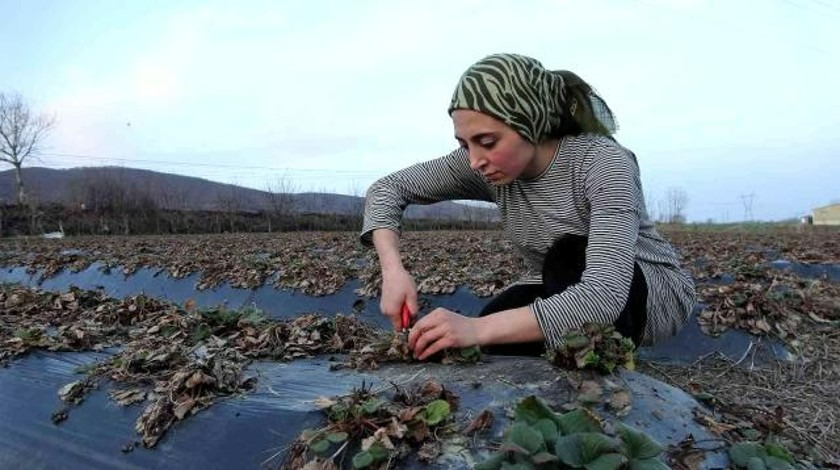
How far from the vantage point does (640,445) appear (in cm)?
150

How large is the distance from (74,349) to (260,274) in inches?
227

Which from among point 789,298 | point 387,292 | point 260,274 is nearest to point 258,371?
point 387,292

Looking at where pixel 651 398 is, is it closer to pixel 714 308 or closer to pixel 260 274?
pixel 714 308

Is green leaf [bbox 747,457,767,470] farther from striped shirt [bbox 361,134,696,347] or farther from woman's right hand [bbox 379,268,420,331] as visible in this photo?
woman's right hand [bbox 379,268,420,331]

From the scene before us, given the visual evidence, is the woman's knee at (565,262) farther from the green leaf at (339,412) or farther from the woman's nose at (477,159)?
the green leaf at (339,412)

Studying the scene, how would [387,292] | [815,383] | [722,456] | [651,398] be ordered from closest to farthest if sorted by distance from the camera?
[722,456]
[651,398]
[387,292]
[815,383]

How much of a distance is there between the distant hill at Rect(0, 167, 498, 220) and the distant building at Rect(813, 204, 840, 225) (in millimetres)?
37283

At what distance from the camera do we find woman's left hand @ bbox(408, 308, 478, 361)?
2.12 meters

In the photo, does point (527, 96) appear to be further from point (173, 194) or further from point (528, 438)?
point (173, 194)

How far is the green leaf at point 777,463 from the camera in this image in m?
1.68

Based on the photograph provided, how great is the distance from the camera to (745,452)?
5.79 ft

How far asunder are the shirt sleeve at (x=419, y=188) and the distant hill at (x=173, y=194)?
2806 cm

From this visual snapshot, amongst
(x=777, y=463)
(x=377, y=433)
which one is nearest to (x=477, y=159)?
(x=377, y=433)

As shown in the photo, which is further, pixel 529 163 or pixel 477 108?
pixel 529 163
